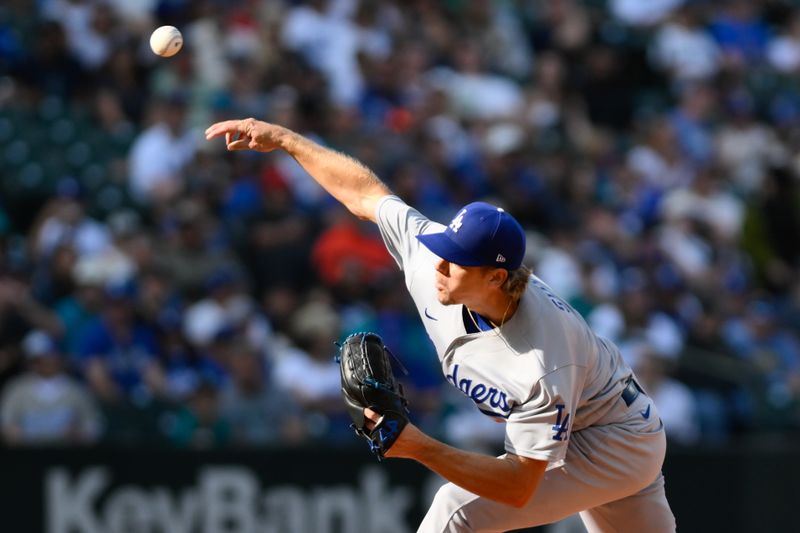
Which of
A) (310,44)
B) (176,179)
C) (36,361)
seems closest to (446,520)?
(36,361)

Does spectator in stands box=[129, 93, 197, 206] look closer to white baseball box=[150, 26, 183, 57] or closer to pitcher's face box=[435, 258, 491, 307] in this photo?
white baseball box=[150, 26, 183, 57]

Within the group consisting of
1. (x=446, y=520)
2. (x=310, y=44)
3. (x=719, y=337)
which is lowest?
(x=446, y=520)

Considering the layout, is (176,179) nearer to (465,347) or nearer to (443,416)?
(443,416)

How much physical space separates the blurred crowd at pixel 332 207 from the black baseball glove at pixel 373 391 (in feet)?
14.0

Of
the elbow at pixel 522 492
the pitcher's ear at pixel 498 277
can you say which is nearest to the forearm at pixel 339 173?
the pitcher's ear at pixel 498 277

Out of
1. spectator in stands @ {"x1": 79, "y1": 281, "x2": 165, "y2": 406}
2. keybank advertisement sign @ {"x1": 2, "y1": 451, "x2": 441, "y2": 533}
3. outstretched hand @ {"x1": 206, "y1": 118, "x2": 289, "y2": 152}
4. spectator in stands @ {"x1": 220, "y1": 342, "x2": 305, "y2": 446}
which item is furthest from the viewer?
spectator in stands @ {"x1": 220, "y1": 342, "x2": 305, "y2": 446}

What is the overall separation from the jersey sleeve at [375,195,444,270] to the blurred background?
12.5 ft

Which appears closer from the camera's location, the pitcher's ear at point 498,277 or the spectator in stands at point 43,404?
the pitcher's ear at point 498,277

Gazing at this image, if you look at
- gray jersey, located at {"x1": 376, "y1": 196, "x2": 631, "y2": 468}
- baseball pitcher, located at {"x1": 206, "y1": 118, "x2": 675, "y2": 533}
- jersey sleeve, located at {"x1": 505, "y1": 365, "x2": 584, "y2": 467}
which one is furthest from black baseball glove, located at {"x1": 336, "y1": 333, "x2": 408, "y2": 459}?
jersey sleeve, located at {"x1": 505, "y1": 365, "x2": 584, "y2": 467}

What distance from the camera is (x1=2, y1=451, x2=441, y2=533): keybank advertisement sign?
27.7 feet

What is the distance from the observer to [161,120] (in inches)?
425

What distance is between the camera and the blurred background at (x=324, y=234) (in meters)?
8.92

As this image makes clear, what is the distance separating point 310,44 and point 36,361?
505 centimetres

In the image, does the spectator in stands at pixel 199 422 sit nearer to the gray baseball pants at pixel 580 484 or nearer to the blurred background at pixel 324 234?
the blurred background at pixel 324 234
